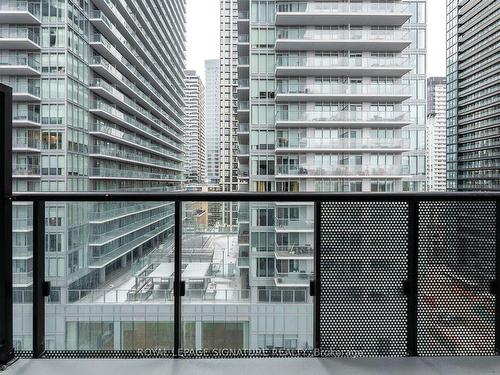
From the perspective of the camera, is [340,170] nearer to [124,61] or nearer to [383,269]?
[383,269]

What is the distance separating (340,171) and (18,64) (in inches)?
556

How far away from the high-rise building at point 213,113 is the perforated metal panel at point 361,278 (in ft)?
9.76

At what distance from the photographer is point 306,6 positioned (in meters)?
14.8

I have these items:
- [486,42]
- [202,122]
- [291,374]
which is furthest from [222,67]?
[291,374]

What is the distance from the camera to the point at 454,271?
45.7 inches

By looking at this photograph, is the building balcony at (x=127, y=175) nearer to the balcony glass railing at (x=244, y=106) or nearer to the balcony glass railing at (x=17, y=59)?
the balcony glass railing at (x=244, y=106)

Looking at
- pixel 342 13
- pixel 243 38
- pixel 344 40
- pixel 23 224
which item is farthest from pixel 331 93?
pixel 23 224

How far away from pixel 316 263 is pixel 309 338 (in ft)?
0.93

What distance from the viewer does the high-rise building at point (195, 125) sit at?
4.66m

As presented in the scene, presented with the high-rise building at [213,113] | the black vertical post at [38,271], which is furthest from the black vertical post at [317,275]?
the high-rise building at [213,113]

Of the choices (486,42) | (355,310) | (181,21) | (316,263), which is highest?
(181,21)

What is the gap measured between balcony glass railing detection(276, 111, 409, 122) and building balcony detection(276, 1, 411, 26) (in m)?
4.12

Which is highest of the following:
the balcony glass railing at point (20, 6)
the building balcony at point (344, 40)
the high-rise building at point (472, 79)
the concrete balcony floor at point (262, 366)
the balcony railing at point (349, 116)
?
the balcony glass railing at point (20, 6)

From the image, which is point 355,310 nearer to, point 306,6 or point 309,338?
point 309,338
